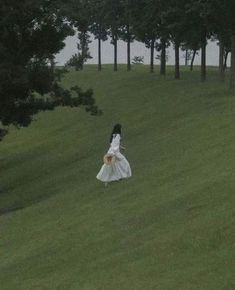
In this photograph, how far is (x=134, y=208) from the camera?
64.3 feet

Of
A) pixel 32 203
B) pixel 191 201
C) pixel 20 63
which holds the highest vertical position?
pixel 20 63

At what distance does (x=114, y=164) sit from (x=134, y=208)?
5.01 metres

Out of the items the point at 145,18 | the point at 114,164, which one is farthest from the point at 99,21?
the point at 114,164

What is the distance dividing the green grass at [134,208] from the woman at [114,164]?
45 cm

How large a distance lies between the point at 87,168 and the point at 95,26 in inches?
2446

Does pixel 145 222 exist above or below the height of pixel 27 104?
below

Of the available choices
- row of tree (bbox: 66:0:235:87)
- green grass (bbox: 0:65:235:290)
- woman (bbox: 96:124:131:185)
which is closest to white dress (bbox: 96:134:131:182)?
woman (bbox: 96:124:131:185)

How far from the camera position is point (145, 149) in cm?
3212

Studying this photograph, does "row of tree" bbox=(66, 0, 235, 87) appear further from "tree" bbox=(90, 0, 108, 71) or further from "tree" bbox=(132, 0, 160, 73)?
"tree" bbox=(90, 0, 108, 71)

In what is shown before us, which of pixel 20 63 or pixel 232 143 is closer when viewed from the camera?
pixel 232 143

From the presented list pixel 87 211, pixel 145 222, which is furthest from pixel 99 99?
pixel 145 222

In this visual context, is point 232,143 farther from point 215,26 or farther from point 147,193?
point 215,26

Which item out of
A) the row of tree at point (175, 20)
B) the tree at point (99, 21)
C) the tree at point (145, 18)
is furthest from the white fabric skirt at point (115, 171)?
the tree at point (99, 21)

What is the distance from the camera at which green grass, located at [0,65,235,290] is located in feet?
45.3
